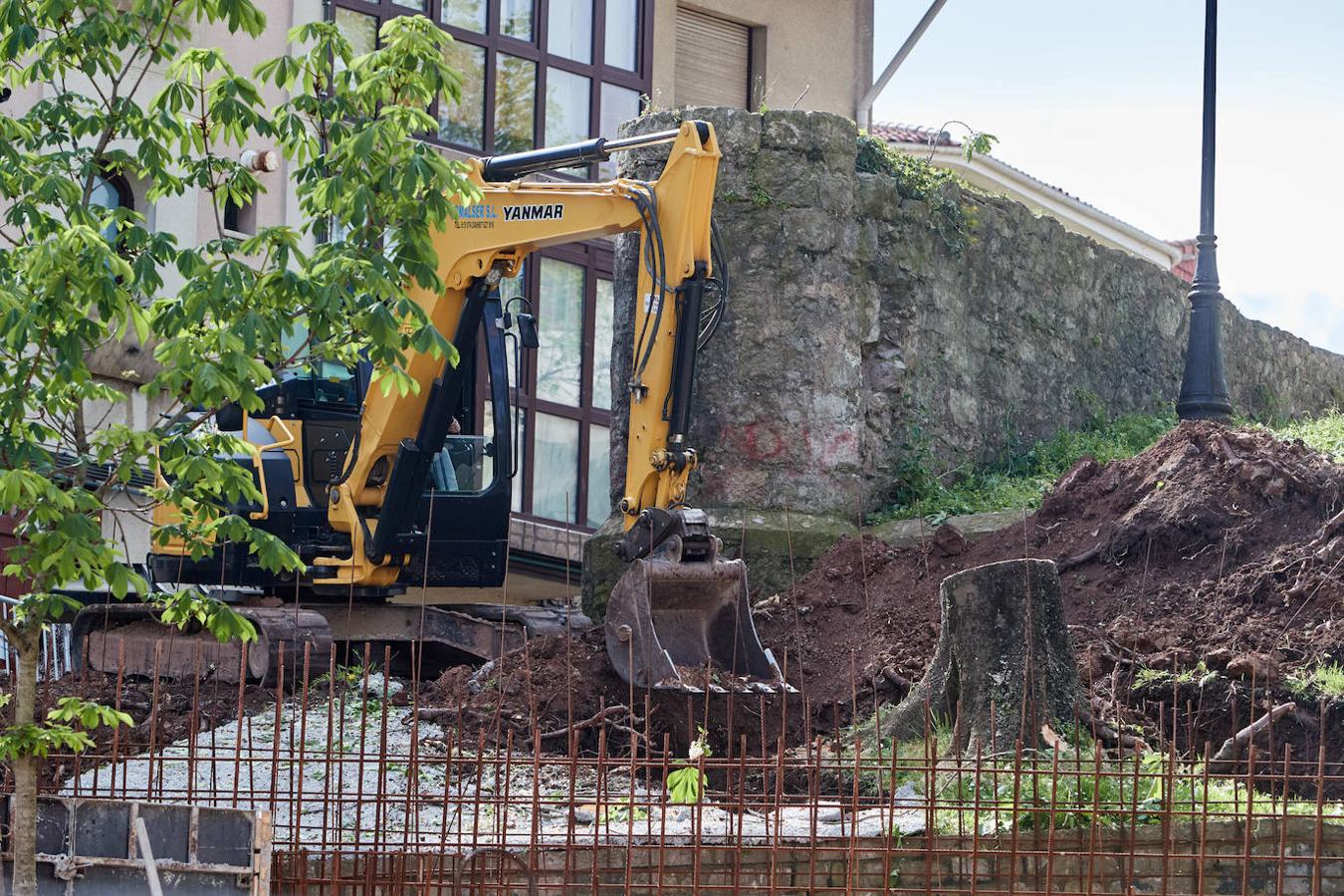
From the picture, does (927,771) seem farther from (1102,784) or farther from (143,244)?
(143,244)

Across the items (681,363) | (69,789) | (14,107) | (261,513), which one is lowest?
(69,789)

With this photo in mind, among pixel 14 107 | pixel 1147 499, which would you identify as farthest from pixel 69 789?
pixel 14 107

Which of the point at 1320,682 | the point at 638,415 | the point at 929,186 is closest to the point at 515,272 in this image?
the point at 638,415

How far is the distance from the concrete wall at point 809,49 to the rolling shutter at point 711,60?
133 millimetres

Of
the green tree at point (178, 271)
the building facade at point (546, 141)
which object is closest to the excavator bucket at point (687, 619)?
the green tree at point (178, 271)

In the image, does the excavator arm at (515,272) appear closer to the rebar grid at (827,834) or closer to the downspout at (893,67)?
the rebar grid at (827,834)

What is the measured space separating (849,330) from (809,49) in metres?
9.17

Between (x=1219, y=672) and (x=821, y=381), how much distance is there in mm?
5036

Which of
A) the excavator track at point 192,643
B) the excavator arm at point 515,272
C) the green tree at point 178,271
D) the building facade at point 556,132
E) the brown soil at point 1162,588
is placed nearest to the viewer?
the green tree at point 178,271

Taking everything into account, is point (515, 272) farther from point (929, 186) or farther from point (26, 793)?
point (26, 793)

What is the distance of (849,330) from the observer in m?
14.3

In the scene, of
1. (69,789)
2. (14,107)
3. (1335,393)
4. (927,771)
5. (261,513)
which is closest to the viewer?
(927,771)

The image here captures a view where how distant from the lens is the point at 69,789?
28.2 ft

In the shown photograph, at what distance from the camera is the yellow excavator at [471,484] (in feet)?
35.1
